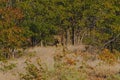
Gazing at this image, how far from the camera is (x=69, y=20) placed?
4991 centimetres

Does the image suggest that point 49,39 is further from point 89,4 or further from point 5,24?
point 5,24

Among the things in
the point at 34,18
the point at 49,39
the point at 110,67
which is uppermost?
the point at 110,67

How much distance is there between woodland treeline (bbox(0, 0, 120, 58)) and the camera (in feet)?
147

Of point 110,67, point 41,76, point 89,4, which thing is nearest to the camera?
point 41,76

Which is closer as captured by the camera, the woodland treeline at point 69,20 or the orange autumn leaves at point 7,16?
the orange autumn leaves at point 7,16

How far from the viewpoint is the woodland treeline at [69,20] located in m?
44.9

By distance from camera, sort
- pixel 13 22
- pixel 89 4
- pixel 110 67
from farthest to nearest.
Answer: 1. pixel 89 4
2. pixel 13 22
3. pixel 110 67

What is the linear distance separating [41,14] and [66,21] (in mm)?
3260

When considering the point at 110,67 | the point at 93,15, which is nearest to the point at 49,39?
the point at 93,15

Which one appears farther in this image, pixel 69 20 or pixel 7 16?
pixel 69 20

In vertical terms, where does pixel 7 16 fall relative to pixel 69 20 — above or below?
above

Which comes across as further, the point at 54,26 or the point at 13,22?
the point at 54,26

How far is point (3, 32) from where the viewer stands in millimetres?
38562

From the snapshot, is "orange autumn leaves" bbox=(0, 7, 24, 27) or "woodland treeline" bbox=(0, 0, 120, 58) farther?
"woodland treeline" bbox=(0, 0, 120, 58)
